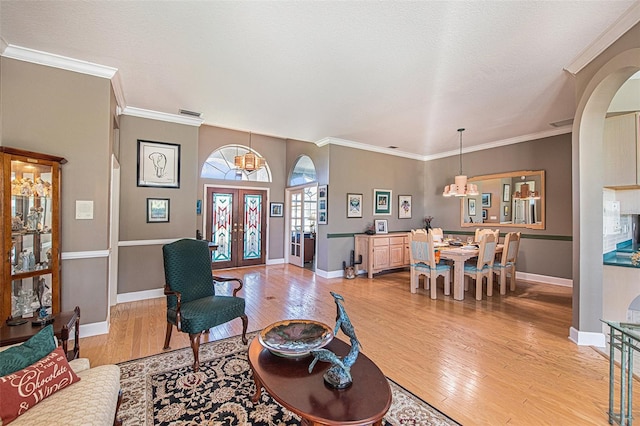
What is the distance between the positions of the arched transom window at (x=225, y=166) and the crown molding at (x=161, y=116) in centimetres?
186

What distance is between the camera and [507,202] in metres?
5.99

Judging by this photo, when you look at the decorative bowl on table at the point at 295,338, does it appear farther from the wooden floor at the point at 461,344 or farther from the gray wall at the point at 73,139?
the gray wall at the point at 73,139

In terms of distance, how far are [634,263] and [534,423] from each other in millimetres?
2173

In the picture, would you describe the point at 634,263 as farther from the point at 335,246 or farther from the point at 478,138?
the point at 335,246

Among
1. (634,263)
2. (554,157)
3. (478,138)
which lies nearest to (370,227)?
(478,138)

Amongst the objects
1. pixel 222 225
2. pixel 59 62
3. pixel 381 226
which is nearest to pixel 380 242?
pixel 381 226

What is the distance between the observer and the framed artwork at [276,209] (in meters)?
7.30

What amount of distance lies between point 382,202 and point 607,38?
180 inches

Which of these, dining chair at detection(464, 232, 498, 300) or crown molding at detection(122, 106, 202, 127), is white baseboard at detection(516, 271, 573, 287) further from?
crown molding at detection(122, 106, 202, 127)

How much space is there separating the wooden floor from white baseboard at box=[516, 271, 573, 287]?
37cm

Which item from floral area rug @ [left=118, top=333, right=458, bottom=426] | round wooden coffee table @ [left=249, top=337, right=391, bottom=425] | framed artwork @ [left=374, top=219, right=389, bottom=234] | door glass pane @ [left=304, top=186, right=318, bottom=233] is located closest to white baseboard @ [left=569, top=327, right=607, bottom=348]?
floral area rug @ [left=118, top=333, right=458, bottom=426]

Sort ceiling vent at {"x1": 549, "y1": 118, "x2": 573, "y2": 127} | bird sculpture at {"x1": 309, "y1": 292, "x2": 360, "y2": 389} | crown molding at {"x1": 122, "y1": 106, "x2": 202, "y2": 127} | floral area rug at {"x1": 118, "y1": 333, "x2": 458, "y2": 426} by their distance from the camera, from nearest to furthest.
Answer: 1. bird sculpture at {"x1": 309, "y1": 292, "x2": 360, "y2": 389}
2. floral area rug at {"x1": 118, "y1": 333, "x2": 458, "y2": 426}
3. crown molding at {"x1": 122, "y1": 106, "x2": 202, "y2": 127}
4. ceiling vent at {"x1": 549, "y1": 118, "x2": 573, "y2": 127}

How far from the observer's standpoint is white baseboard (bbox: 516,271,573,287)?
5.09 m

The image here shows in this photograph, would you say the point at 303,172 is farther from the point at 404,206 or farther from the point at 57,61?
the point at 57,61
